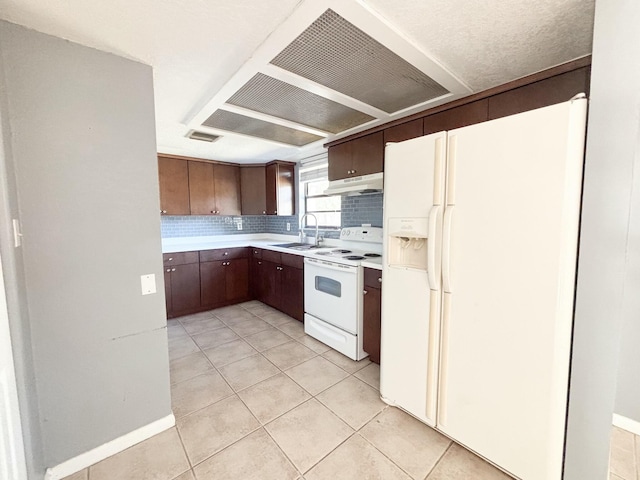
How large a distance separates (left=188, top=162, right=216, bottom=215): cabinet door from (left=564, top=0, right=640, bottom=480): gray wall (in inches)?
163

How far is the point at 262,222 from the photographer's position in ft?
16.0

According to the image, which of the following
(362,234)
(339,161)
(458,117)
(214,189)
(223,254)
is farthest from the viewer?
(214,189)

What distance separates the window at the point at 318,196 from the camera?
3.68 m

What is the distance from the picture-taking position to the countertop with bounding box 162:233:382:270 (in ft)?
11.5

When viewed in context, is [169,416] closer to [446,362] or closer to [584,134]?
[446,362]

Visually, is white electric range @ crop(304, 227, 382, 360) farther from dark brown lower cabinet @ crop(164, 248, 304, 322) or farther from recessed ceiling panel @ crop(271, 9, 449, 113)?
recessed ceiling panel @ crop(271, 9, 449, 113)

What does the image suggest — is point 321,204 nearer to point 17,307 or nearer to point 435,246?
point 435,246

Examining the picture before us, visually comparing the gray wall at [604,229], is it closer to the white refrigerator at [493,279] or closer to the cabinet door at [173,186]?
the white refrigerator at [493,279]

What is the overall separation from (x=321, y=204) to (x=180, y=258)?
2145 millimetres

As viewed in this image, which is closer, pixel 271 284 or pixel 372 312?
pixel 372 312

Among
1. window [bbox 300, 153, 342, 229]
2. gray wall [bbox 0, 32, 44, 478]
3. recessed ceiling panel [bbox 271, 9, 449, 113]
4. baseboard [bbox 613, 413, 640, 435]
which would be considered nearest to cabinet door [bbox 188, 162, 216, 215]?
window [bbox 300, 153, 342, 229]

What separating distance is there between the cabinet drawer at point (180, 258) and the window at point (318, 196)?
172cm

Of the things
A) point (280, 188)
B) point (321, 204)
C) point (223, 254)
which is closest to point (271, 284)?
point (223, 254)

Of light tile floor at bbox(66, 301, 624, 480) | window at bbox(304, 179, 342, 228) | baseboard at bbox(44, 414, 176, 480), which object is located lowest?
light tile floor at bbox(66, 301, 624, 480)
